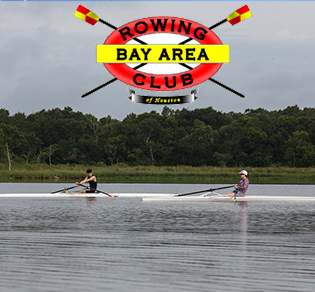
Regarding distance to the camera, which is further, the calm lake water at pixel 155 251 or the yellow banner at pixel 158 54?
the yellow banner at pixel 158 54

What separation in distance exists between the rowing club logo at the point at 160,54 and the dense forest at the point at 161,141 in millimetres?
64568

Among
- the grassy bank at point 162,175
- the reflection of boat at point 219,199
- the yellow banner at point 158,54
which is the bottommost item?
→ the reflection of boat at point 219,199

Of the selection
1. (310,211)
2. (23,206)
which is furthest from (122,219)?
(310,211)

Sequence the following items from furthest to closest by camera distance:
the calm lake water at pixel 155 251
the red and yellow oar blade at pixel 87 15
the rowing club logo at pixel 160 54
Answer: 1. the rowing club logo at pixel 160 54
2. the red and yellow oar blade at pixel 87 15
3. the calm lake water at pixel 155 251

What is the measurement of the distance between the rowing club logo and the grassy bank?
4342 centimetres

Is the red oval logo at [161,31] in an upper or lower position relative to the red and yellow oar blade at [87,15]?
lower

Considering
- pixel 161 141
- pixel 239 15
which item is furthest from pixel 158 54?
pixel 161 141

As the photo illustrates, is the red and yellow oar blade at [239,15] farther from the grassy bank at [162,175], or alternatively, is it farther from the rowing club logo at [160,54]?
the grassy bank at [162,175]

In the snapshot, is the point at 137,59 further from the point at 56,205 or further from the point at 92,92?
the point at 56,205

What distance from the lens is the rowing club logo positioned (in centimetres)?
2009

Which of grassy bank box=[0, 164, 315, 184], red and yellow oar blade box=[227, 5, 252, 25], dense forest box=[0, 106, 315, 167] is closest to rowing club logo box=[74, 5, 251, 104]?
red and yellow oar blade box=[227, 5, 252, 25]

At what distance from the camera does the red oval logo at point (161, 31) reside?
65.9ft

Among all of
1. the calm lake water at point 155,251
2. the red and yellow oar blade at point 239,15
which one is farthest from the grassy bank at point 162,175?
the red and yellow oar blade at point 239,15

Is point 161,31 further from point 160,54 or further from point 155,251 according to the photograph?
point 155,251
